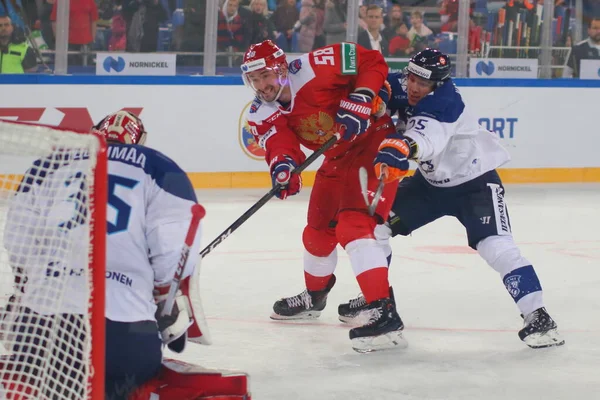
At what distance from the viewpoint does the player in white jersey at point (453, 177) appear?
139 inches

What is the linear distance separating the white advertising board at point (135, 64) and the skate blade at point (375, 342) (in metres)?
4.03

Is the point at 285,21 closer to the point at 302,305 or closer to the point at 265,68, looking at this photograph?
the point at 302,305

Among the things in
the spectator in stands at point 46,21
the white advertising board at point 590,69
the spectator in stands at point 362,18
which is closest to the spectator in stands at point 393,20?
the spectator in stands at point 362,18

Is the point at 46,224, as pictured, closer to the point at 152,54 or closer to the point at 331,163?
the point at 331,163

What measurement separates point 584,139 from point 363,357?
5.04 meters

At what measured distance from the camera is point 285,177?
370 centimetres

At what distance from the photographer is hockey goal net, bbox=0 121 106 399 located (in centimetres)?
206

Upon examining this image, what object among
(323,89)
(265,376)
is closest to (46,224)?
(265,376)

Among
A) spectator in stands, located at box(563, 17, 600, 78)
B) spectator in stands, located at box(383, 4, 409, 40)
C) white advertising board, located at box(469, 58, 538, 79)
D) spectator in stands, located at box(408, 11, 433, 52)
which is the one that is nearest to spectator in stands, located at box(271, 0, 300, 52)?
spectator in stands, located at box(383, 4, 409, 40)

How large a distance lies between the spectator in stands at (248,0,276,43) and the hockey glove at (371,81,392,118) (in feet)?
12.1

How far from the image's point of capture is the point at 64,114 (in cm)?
688

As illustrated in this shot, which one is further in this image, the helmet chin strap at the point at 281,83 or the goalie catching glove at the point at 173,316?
the helmet chin strap at the point at 281,83

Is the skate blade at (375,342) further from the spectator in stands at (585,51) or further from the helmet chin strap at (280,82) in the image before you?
the spectator in stands at (585,51)

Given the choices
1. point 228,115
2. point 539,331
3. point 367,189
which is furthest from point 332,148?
point 228,115
